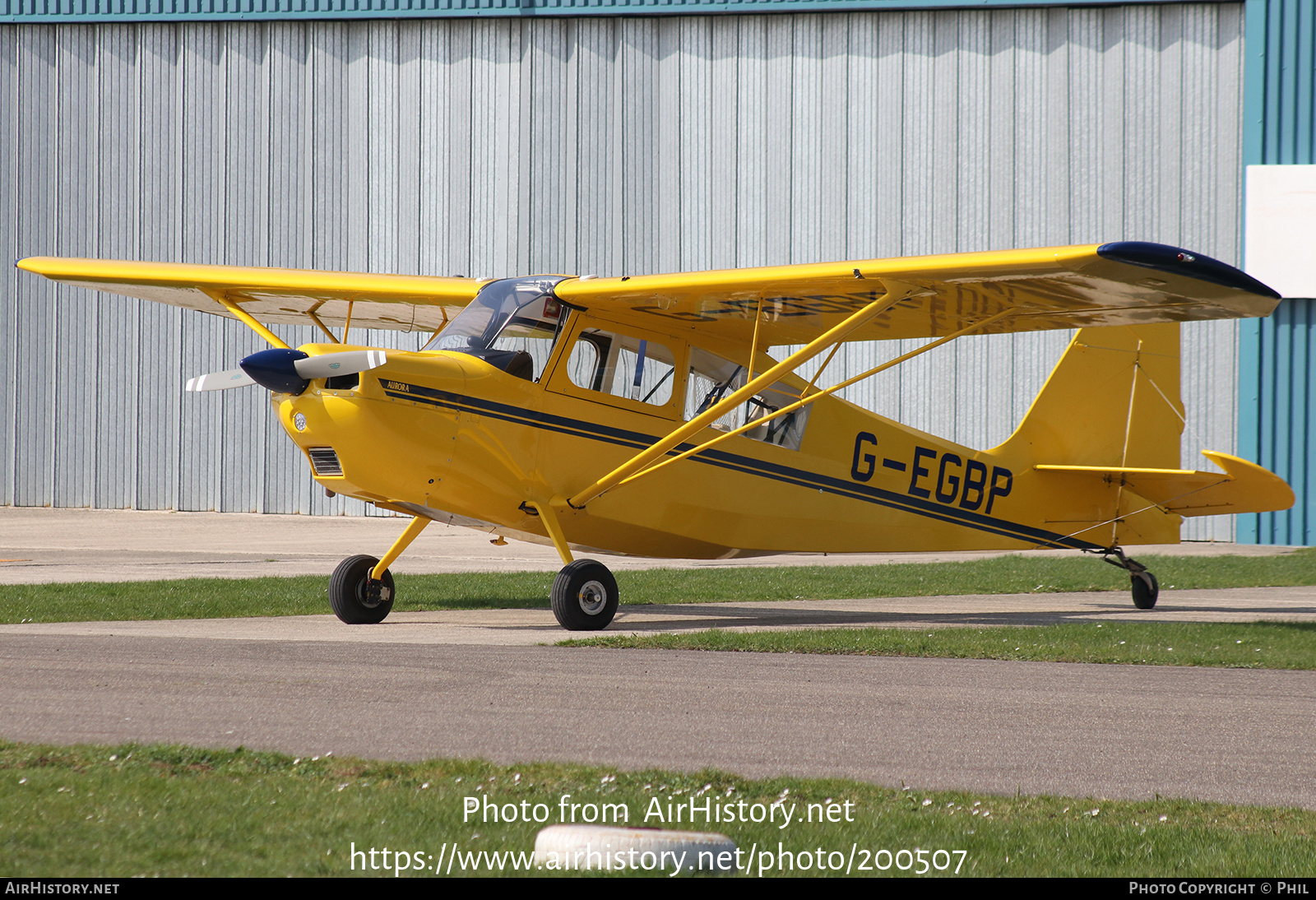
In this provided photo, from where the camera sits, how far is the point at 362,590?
11.0 meters

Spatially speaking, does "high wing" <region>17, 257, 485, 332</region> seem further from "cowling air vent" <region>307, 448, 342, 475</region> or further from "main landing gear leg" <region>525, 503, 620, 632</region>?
"main landing gear leg" <region>525, 503, 620, 632</region>

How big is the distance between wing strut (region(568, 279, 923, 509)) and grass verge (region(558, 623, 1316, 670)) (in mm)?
1683

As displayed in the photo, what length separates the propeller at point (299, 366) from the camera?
31.1 feet

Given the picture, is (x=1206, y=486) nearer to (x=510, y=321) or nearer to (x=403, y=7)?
(x=510, y=321)

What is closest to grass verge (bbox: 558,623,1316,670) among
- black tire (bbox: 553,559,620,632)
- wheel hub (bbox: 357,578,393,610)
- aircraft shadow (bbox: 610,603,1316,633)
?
black tire (bbox: 553,559,620,632)

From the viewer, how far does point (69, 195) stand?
93.9 feet

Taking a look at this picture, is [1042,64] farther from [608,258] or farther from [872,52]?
[608,258]

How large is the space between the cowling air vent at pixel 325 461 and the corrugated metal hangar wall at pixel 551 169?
16.8 meters

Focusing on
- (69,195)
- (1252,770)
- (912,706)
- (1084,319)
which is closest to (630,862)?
(1252,770)

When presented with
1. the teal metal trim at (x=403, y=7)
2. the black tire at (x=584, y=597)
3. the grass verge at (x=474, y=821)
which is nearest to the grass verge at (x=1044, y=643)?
the black tire at (x=584, y=597)

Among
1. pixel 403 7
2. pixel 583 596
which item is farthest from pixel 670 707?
pixel 403 7

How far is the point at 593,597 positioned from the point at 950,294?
4024 millimetres

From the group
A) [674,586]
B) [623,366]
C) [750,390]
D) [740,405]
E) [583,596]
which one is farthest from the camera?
[674,586]

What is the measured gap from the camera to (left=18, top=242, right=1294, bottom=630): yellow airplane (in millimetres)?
10016
